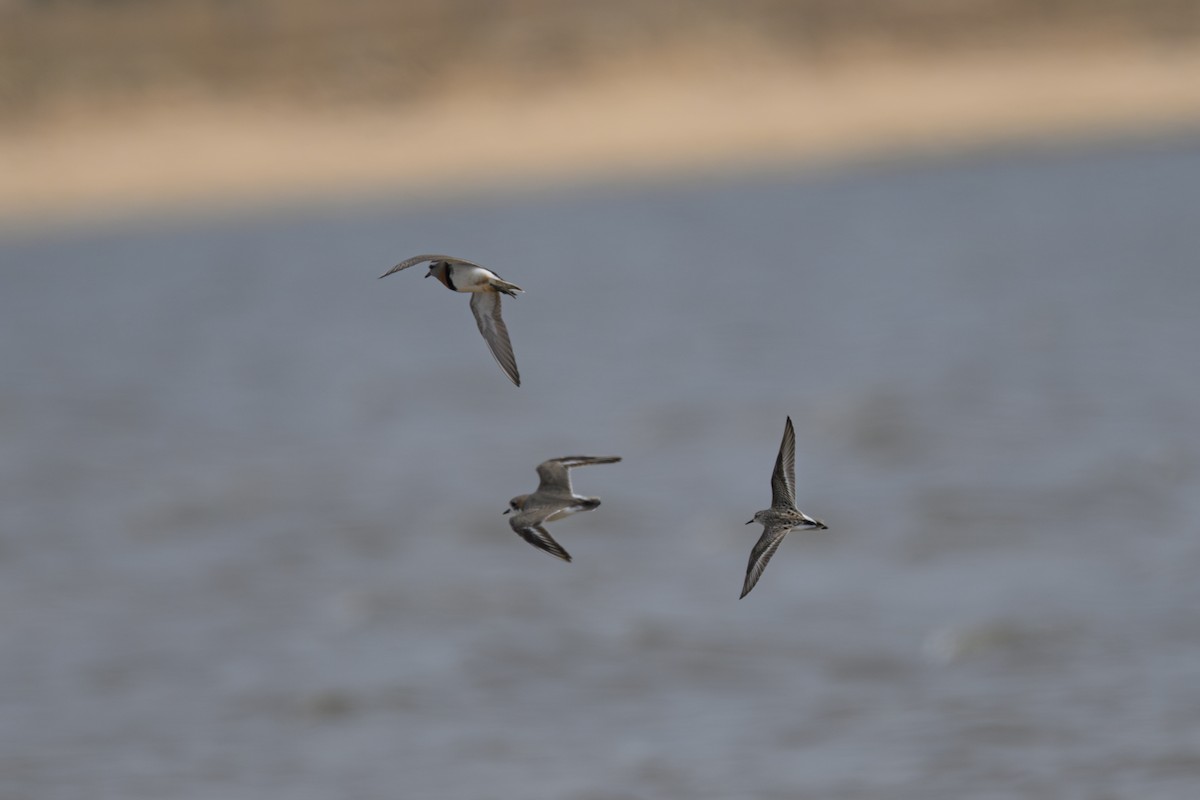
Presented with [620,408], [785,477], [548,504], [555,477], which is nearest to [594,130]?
[620,408]

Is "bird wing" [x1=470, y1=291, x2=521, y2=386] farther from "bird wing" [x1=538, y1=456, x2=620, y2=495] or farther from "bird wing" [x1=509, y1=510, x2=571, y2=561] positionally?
"bird wing" [x1=509, y1=510, x2=571, y2=561]

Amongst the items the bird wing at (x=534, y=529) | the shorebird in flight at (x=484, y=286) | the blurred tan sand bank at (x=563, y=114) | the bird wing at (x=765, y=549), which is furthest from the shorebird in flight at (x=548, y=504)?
the blurred tan sand bank at (x=563, y=114)

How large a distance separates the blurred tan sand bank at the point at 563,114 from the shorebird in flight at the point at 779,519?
32.0 m

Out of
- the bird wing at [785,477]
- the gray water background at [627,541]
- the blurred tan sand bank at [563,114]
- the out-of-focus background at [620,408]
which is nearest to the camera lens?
the bird wing at [785,477]

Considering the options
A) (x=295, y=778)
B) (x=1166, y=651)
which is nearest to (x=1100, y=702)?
(x=1166, y=651)

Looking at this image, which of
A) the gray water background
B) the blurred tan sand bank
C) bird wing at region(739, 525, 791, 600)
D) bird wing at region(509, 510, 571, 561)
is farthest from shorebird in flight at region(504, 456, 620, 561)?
the blurred tan sand bank

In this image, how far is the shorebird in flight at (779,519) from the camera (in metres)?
3.90

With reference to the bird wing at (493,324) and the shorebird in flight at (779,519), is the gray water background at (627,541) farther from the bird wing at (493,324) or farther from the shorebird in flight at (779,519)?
the shorebird in flight at (779,519)

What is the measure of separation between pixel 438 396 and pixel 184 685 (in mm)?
9040

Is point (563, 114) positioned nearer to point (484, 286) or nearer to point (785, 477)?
point (484, 286)

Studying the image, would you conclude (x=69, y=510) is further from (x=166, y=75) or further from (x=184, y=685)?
(x=166, y=75)

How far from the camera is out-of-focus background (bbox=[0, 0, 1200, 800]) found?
9898 mm

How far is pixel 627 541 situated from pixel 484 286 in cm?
892

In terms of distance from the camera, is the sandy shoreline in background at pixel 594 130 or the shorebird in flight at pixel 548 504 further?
the sandy shoreline in background at pixel 594 130
